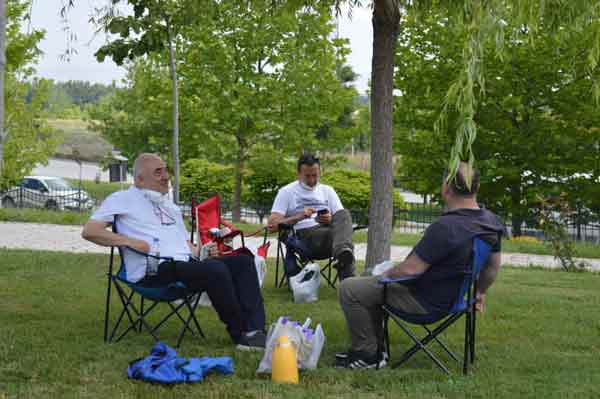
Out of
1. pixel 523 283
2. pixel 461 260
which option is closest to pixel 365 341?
pixel 461 260

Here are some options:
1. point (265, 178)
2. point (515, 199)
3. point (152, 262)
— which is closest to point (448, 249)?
point (152, 262)

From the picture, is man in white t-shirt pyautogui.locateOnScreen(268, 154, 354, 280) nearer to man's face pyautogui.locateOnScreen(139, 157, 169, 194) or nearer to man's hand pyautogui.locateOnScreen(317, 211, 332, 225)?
man's hand pyautogui.locateOnScreen(317, 211, 332, 225)

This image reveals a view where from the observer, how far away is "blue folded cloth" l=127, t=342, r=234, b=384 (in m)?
4.66

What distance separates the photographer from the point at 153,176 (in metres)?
5.86

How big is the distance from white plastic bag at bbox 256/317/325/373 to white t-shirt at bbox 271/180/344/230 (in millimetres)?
3236

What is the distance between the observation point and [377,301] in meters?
5.10

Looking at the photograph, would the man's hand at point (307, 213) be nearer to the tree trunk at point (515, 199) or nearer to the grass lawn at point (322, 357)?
the grass lawn at point (322, 357)

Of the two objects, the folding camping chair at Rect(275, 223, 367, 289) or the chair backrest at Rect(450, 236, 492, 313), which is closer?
the chair backrest at Rect(450, 236, 492, 313)

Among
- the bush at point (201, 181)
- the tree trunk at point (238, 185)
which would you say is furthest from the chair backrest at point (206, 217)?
the bush at point (201, 181)

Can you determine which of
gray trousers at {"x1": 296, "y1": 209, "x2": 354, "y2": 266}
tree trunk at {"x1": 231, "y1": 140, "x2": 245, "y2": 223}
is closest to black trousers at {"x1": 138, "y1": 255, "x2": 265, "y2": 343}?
gray trousers at {"x1": 296, "y1": 209, "x2": 354, "y2": 266}

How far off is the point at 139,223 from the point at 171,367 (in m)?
1.37

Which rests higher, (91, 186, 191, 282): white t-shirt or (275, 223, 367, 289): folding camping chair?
(91, 186, 191, 282): white t-shirt

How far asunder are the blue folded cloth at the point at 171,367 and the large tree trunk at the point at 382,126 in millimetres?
2621

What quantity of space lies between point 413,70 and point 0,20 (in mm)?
17825
